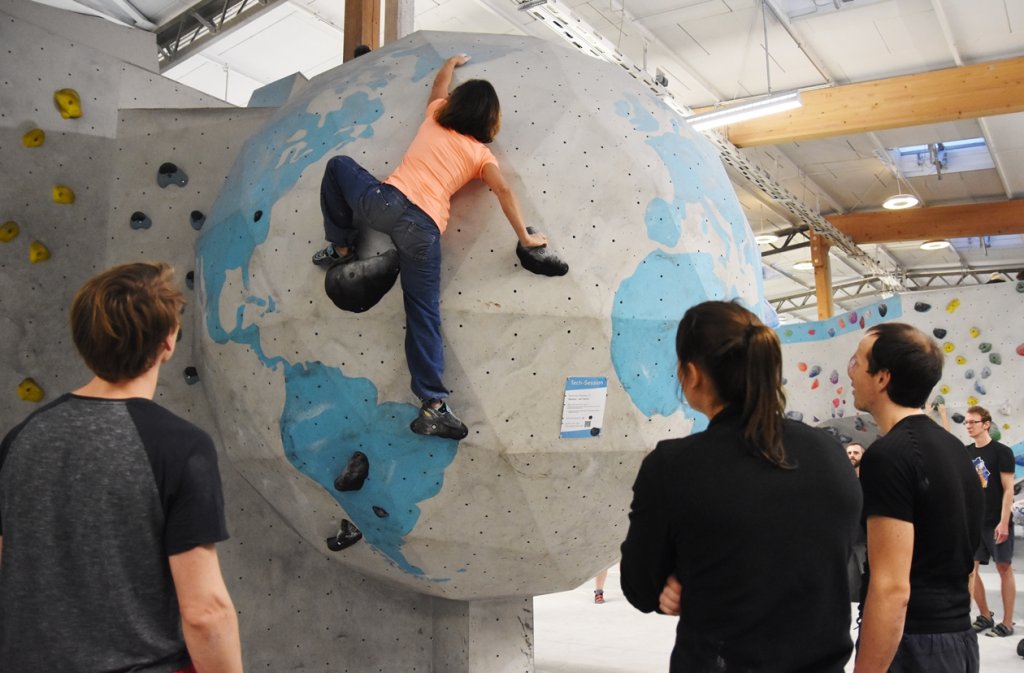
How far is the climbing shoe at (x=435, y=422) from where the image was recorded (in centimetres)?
295

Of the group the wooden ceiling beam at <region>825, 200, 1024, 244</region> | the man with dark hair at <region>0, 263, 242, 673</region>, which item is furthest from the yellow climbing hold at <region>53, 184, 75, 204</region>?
the wooden ceiling beam at <region>825, 200, 1024, 244</region>

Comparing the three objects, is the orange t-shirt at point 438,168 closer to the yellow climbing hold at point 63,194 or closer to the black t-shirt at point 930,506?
the black t-shirt at point 930,506

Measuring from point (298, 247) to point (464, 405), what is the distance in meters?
0.90

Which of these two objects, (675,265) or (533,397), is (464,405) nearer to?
(533,397)

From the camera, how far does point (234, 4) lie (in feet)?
29.1

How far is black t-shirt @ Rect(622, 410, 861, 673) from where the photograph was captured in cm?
157

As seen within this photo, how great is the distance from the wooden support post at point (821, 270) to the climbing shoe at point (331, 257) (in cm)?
1453

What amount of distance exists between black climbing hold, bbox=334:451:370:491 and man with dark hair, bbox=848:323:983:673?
68.4 inches

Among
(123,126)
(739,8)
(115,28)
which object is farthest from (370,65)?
(739,8)

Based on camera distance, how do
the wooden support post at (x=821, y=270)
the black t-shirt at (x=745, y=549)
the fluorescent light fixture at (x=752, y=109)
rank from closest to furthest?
the black t-shirt at (x=745, y=549), the fluorescent light fixture at (x=752, y=109), the wooden support post at (x=821, y=270)

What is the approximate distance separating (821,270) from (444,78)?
14.4 metres

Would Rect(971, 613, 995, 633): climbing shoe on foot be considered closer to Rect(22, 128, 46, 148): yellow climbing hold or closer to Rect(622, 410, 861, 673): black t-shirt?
Rect(622, 410, 861, 673): black t-shirt

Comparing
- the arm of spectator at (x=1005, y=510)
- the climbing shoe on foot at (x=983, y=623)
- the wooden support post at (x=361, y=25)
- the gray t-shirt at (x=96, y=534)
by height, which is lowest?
the climbing shoe on foot at (x=983, y=623)

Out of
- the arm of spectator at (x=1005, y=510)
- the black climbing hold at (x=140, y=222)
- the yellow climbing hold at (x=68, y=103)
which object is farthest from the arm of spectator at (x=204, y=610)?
the arm of spectator at (x=1005, y=510)
